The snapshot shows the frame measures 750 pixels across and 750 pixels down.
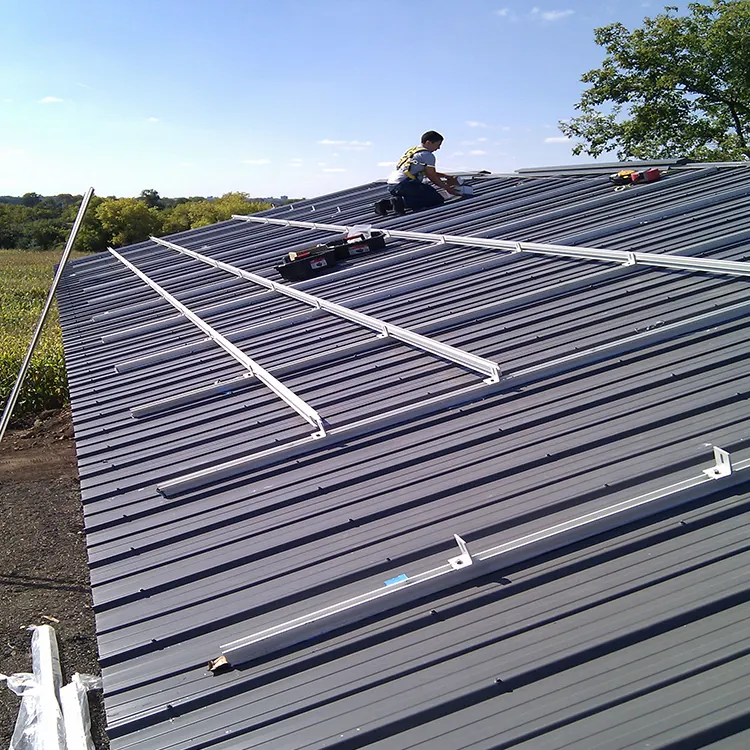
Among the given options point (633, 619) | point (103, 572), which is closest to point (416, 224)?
point (103, 572)

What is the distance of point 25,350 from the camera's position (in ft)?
68.3

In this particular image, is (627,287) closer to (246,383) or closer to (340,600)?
(246,383)

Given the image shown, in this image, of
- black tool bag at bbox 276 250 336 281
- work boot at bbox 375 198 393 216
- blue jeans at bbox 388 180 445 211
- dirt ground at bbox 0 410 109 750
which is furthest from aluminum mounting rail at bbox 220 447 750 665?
work boot at bbox 375 198 393 216

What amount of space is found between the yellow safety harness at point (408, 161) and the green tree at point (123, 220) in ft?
188

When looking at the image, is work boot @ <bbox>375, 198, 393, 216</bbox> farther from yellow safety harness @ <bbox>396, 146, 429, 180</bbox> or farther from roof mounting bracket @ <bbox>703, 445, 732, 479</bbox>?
roof mounting bracket @ <bbox>703, 445, 732, 479</bbox>

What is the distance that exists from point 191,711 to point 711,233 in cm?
786

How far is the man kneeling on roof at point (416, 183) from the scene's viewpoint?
14062mm

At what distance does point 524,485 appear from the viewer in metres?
4.52

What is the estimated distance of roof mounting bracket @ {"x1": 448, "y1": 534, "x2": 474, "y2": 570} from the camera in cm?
385

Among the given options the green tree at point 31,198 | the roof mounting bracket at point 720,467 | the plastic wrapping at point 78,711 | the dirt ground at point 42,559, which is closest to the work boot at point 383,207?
the dirt ground at point 42,559

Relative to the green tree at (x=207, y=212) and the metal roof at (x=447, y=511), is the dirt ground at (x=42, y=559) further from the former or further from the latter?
the green tree at (x=207, y=212)

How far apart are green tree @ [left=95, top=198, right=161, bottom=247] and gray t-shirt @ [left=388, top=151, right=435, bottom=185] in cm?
5727

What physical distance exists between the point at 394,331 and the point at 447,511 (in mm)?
3376

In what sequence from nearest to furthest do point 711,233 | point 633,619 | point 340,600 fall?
1. point 633,619
2. point 340,600
3. point 711,233
